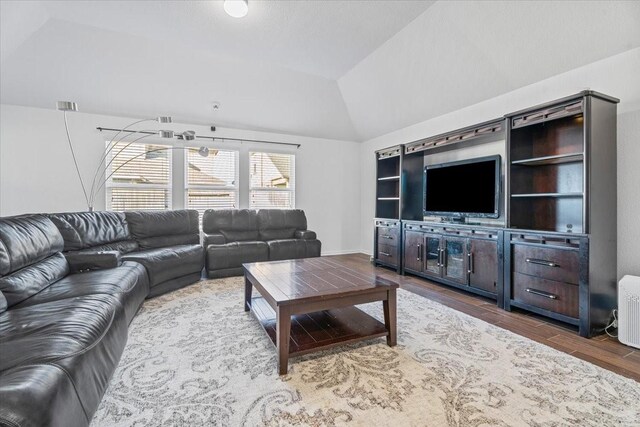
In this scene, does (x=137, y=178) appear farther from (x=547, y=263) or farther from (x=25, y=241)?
(x=547, y=263)

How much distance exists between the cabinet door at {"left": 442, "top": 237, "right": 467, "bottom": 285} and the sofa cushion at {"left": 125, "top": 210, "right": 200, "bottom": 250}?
350 cm

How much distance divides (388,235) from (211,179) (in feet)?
10.5

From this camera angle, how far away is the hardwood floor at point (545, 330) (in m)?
2.01

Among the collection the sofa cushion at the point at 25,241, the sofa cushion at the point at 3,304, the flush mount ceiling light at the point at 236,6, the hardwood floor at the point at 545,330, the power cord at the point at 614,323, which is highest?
the flush mount ceiling light at the point at 236,6

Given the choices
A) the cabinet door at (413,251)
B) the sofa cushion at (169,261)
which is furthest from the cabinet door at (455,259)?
the sofa cushion at (169,261)

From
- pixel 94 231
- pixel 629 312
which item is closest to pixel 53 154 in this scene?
pixel 94 231

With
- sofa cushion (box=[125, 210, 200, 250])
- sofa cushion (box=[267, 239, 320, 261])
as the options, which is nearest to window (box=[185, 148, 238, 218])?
sofa cushion (box=[125, 210, 200, 250])

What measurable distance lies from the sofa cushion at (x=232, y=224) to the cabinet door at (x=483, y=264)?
3.18 metres

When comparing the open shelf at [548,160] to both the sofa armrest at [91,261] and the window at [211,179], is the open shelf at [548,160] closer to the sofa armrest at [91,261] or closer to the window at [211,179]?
the sofa armrest at [91,261]

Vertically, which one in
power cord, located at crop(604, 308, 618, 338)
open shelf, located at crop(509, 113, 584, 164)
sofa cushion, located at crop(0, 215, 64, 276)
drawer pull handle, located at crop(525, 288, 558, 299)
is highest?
open shelf, located at crop(509, 113, 584, 164)

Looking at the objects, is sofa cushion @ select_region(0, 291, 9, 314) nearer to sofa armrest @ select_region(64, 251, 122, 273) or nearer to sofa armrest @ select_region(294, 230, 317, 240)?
sofa armrest @ select_region(64, 251, 122, 273)

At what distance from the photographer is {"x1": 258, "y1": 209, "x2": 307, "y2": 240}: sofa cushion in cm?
503

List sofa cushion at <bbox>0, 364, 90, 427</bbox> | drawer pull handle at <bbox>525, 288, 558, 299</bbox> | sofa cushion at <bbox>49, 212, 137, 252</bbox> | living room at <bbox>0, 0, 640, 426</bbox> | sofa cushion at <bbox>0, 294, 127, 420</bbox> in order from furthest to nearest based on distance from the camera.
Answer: sofa cushion at <bbox>49, 212, 137, 252</bbox> → drawer pull handle at <bbox>525, 288, 558, 299</bbox> → living room at <bbox>0, 0, 640, 426</bbox> → sofa cushion at <bbox>0, 294, 127, 420</bbox> → sofa cushion at <bbox>0, 364, 90, 427</bbox>

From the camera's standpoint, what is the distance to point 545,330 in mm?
2506
